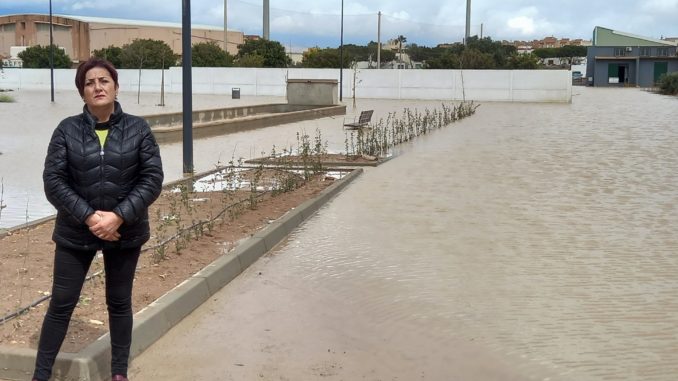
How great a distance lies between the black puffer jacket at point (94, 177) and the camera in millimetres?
3332

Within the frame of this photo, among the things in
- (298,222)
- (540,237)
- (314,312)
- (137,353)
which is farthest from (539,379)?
(298,222)

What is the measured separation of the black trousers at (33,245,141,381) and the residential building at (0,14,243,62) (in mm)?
103932

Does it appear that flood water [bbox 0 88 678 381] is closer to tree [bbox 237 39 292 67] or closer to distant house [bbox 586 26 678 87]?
tree [bbox 237 39 292 67]

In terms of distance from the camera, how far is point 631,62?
81438mm

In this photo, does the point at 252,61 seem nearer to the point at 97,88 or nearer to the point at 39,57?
the point at 39,57

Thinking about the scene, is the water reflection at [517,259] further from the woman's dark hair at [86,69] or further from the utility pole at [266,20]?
the utility pole at [266,20]

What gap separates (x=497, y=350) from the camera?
14.5ft

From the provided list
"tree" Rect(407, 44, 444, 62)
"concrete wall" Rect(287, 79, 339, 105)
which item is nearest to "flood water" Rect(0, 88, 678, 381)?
"concrete wall" Rect(287, 79, 339, 105)

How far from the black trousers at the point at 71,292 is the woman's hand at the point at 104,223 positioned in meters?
0.23

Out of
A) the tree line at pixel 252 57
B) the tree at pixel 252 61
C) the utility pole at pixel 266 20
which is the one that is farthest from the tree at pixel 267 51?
the utility pole at pixel 266 20

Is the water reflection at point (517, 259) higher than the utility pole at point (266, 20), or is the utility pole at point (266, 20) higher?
the utility pole at point (266, 20)

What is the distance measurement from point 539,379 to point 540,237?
363 cm

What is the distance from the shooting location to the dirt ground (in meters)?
4.28

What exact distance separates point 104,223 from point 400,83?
146ft
